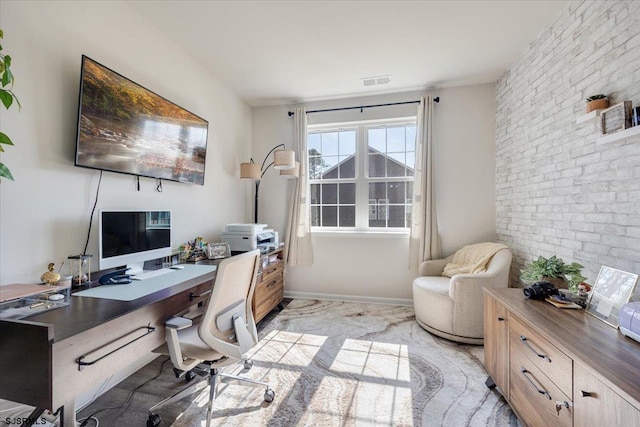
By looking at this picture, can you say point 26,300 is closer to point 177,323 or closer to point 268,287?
point 177,323

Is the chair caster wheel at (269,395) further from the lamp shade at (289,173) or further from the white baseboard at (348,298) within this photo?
the lamp shade at (289,173)

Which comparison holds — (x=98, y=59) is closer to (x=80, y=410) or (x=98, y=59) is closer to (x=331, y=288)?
(x=80, y=410)

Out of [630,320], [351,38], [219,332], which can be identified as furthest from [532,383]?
[351,38]

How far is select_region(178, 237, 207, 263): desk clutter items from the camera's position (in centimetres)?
242

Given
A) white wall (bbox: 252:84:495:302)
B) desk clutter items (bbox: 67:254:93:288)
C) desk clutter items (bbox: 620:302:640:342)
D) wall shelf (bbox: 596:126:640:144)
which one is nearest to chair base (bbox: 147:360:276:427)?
desk clutter items (bbox: 67:254:93:288)

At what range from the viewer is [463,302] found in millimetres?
2482

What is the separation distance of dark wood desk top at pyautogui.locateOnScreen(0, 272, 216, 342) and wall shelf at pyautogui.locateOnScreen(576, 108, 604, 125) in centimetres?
269

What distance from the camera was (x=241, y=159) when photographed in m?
3.72

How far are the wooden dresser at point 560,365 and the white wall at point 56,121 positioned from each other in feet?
8.41

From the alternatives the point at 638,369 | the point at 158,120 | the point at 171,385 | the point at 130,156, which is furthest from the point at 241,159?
the point at 638,369

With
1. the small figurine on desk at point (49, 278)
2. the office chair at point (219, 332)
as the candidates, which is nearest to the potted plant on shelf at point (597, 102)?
the office chair at point (219, 332)

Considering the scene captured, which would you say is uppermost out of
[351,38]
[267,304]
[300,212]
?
[351,38]

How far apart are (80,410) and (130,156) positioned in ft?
5.33

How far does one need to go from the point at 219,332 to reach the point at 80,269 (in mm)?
926
